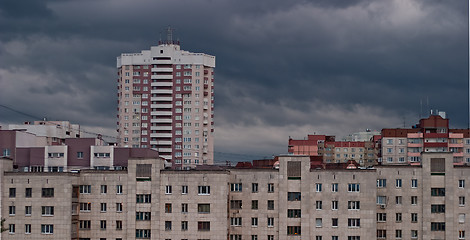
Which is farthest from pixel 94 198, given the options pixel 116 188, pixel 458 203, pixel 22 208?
pixel 458 203

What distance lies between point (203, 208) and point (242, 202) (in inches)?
231

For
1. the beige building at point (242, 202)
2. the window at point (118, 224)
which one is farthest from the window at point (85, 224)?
the window at point (118, 224)

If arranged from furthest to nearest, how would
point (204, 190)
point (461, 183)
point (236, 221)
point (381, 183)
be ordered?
point (381, 183) → point (461, 183) → point (236, 221) → point (204, 190)

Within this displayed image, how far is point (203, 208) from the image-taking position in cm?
10000

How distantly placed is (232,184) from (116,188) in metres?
16.5

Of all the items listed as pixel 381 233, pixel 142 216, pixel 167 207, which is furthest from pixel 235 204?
pixel 381 233

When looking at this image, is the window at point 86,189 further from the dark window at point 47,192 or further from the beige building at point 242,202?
the dark window at point 47,192

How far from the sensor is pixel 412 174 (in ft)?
338

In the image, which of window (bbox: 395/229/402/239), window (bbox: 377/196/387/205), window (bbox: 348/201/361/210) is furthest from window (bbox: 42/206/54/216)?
window (bbox: 395/229/402/239)

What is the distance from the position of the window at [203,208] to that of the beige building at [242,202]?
0.46 feet

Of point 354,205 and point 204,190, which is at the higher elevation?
point 204,190

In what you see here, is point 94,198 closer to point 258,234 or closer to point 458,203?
point 258,234

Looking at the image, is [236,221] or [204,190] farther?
[236,221]

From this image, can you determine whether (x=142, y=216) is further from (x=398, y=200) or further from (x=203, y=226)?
(x=398, y=200)
